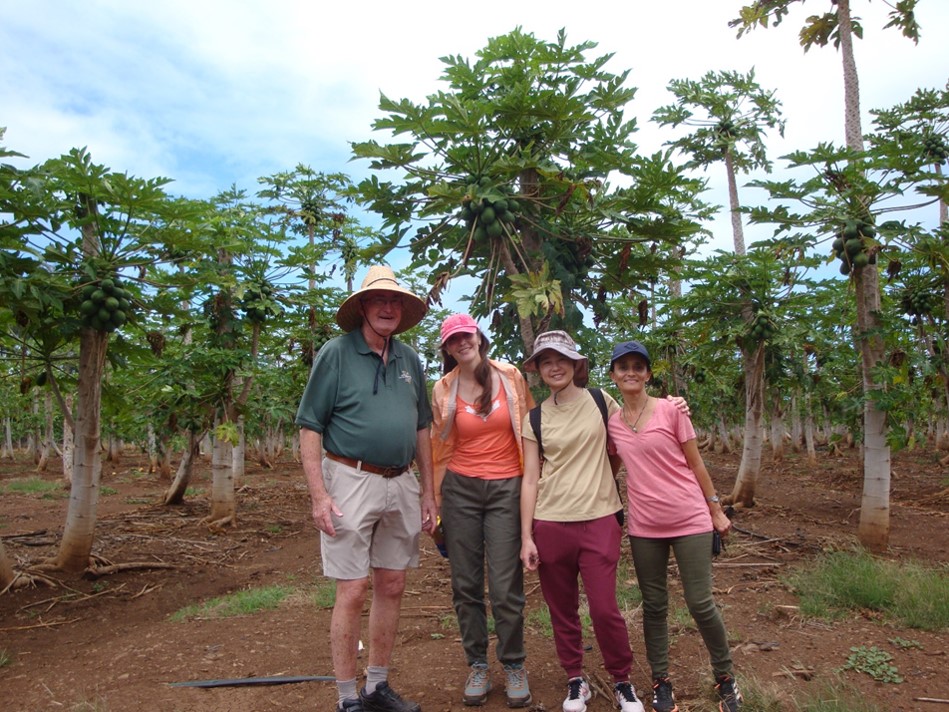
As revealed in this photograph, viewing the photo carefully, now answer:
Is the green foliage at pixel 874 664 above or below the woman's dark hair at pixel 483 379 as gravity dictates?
below

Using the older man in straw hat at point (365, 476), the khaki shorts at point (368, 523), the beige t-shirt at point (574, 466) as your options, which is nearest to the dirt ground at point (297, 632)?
the older man in straw hat at point (365, 476)

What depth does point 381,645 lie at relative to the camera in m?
3.57

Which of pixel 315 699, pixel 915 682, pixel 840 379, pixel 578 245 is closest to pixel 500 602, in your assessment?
pixel 315 699

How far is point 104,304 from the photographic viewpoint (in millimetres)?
6527

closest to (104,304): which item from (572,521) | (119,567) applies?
(119,567)

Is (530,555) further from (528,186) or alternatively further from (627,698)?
(528,186)

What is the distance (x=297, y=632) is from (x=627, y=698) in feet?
9.68

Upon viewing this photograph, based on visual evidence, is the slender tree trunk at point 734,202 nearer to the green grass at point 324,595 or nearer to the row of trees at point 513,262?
the row of trees at point 513,262

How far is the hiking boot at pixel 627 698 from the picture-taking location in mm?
3404

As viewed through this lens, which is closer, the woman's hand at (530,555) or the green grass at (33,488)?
the woman's hand at (530,555)

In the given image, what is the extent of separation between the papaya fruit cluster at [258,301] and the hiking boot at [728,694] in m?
7.59

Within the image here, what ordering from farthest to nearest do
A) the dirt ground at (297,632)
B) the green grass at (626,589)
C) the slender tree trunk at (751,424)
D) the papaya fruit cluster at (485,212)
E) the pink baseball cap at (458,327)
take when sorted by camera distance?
1. the slender tree trunk at (751,424)
2. the green grass at (626,589)
3. the papaya fruit cluster at (485,212)
4. the dirt ground at (297,632)
5. the pink baseball cap at (458,327)

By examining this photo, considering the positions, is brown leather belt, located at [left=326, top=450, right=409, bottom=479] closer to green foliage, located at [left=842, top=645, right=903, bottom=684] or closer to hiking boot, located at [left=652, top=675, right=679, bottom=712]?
hiking boot, located at [left=652, top=675, right=679, bottom=712]

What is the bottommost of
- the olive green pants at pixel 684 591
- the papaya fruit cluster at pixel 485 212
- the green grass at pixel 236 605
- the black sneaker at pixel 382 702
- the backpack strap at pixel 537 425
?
the green grass at pixel 236 605
